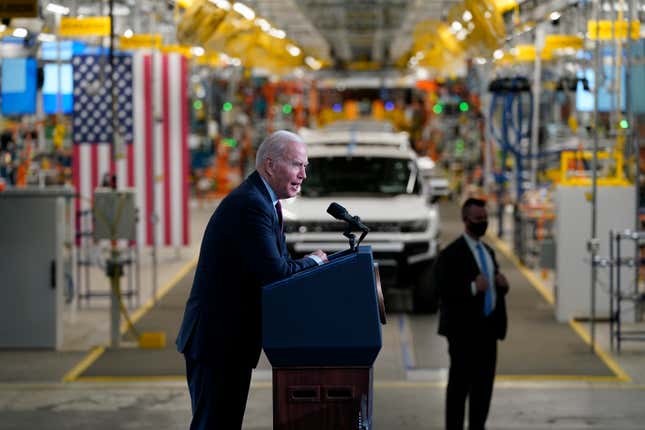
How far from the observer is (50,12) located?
18.4m

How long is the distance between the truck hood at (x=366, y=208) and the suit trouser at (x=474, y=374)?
6.04 m

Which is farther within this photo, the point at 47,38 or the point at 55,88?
the point at 47,38

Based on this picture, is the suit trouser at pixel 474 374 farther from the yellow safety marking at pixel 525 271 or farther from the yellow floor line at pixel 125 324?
the yellow safety marking at pixel 525 271

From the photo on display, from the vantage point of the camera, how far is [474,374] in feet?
25.5

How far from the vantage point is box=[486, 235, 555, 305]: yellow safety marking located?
1608 cm

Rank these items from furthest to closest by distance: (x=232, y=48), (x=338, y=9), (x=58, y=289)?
(x=338, y=9), (x=232, y=48), (x=58, y=289)

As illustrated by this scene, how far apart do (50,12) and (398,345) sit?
8.33 m

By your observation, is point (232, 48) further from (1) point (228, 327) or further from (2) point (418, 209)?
(1) point (228, 327)

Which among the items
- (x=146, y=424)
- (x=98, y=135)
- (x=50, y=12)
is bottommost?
(x=146, y=424)

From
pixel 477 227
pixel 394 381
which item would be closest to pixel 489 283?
pixel 477 227

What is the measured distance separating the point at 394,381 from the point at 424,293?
3892 mm

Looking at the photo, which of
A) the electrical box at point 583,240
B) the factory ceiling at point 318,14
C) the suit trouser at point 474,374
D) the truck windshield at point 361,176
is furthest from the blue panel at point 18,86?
the suit trouser at point 474,374

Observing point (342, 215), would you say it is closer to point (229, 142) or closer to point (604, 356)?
point (604, 356)

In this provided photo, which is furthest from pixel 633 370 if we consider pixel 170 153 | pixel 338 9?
pixel 338 9
